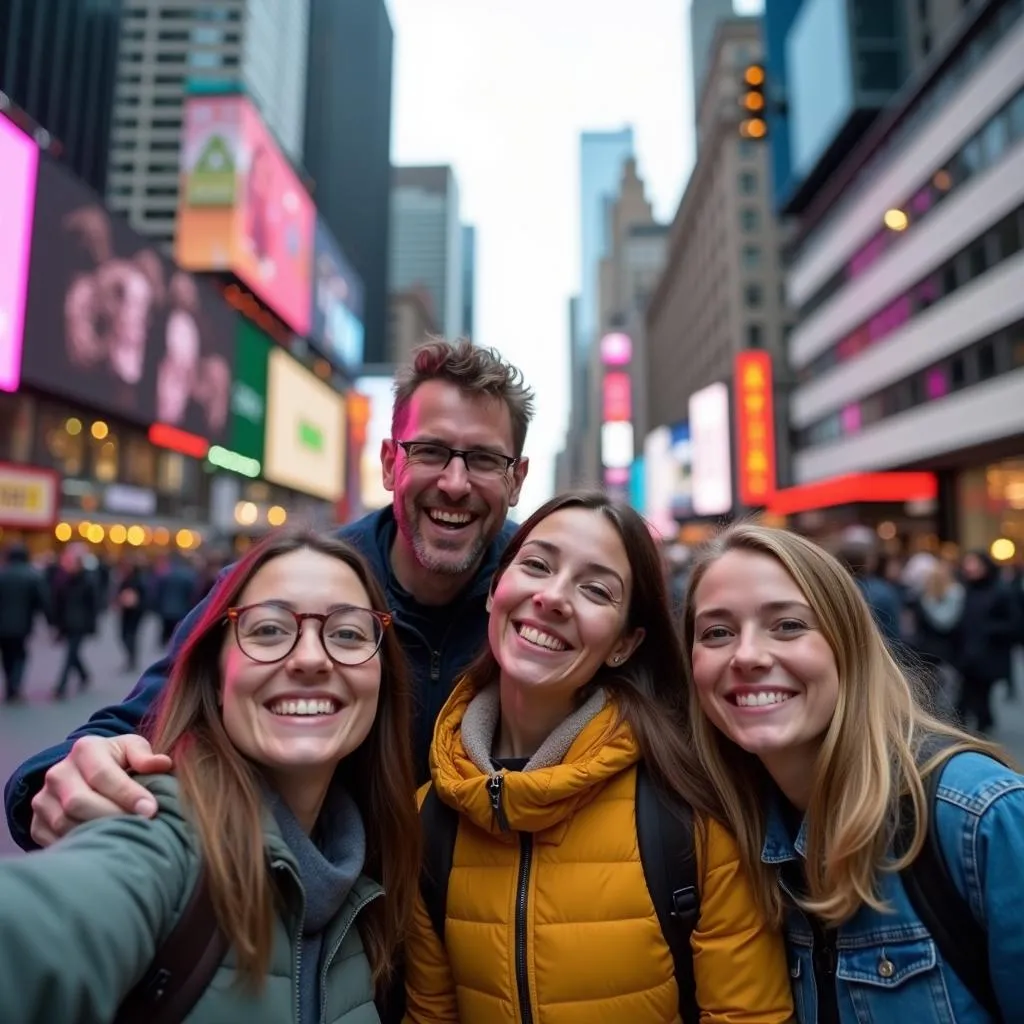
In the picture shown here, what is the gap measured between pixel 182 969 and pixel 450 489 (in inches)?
72.4

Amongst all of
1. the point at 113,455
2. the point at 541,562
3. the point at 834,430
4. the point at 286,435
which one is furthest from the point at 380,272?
the point at 541,562

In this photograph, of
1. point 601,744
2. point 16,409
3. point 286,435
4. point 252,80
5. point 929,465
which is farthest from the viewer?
point 252,80

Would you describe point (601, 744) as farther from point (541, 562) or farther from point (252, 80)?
point (252, 80)

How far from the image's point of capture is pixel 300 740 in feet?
6.09

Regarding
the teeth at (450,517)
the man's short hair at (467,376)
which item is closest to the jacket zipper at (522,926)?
the teeth at (450,517)

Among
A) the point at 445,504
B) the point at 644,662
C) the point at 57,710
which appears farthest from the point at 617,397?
the point at 644,662

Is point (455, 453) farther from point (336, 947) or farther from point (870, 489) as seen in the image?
point (870, 489)

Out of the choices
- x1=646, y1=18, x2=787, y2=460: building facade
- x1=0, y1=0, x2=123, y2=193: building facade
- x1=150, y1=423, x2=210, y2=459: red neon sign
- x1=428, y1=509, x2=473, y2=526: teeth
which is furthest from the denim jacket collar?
x1=0, y1=0, x2=123, y2=193: building facade

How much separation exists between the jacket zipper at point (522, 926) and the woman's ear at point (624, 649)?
615mm

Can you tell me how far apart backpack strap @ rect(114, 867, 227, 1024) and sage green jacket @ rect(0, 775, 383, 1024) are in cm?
2

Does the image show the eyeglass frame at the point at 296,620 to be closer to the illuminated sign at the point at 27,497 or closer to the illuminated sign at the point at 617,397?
the illuminated sign at the point at 27,497

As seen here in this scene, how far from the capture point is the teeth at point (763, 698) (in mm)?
2064

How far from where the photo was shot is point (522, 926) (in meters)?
2.04

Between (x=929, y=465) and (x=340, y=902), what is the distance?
30.3 meters
